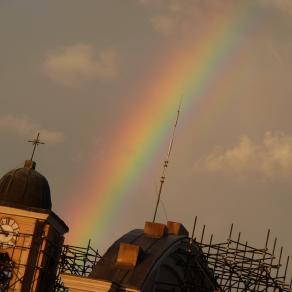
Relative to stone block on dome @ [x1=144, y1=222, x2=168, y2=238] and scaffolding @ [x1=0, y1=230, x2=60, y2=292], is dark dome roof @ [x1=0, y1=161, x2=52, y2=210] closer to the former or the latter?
scaffolding @ [x1=0, y1=230, x2=60, y2=292]

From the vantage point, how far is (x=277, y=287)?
4934 centimetres

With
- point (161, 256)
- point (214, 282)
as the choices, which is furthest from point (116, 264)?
point (214, 282)

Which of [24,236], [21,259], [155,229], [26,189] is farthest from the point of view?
[26,189]

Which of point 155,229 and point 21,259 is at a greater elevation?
point 155,229

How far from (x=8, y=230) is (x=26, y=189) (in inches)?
126

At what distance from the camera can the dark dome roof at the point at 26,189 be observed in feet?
156

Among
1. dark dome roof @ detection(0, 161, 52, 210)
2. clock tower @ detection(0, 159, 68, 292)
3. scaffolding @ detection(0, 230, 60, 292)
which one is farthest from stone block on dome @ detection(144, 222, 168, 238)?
dark dome roof @ detection(0, 161, 52, 210)

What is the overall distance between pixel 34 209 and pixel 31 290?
4.98 metres

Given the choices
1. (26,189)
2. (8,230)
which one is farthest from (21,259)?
(26,189)

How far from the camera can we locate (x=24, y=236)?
45.9 m

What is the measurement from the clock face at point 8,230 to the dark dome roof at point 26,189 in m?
1.14

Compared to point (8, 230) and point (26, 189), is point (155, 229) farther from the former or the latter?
point (26, 189)

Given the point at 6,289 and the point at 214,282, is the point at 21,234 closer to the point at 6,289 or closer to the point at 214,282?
the point at 6,289

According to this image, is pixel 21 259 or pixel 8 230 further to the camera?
pixel 21 259
